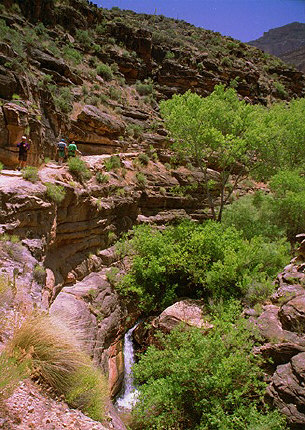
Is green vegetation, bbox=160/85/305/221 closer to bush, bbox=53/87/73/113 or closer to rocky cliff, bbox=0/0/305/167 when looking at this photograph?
rocky cliff, bbox=0/0/305/167

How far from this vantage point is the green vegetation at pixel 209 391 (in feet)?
21.5

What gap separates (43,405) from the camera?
354 centimetres

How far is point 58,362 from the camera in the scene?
4059 millimetres

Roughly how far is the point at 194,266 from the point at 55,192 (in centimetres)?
679

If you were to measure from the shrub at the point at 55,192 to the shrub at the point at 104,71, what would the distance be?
22571 millimetres

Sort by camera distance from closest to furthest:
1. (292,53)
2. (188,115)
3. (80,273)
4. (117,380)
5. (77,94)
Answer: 1. (117,380)
2. (80,273)
3. (188,115)
4. (77,94)
5. (292,53)

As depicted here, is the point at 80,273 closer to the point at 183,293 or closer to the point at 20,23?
the point at 183,293

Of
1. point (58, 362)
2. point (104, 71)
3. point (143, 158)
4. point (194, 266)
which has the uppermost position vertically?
point (104, 71)

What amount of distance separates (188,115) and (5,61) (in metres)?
9.81

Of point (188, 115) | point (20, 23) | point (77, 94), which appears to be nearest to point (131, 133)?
point (77, 94)

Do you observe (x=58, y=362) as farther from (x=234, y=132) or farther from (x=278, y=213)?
(x=234, y=132)

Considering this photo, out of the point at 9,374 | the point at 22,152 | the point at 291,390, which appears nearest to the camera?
the point at 9,374

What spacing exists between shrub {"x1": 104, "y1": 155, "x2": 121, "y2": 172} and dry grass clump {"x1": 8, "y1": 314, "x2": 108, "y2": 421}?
41.6 feet

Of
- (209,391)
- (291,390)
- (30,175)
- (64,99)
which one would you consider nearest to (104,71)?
(64,99)
